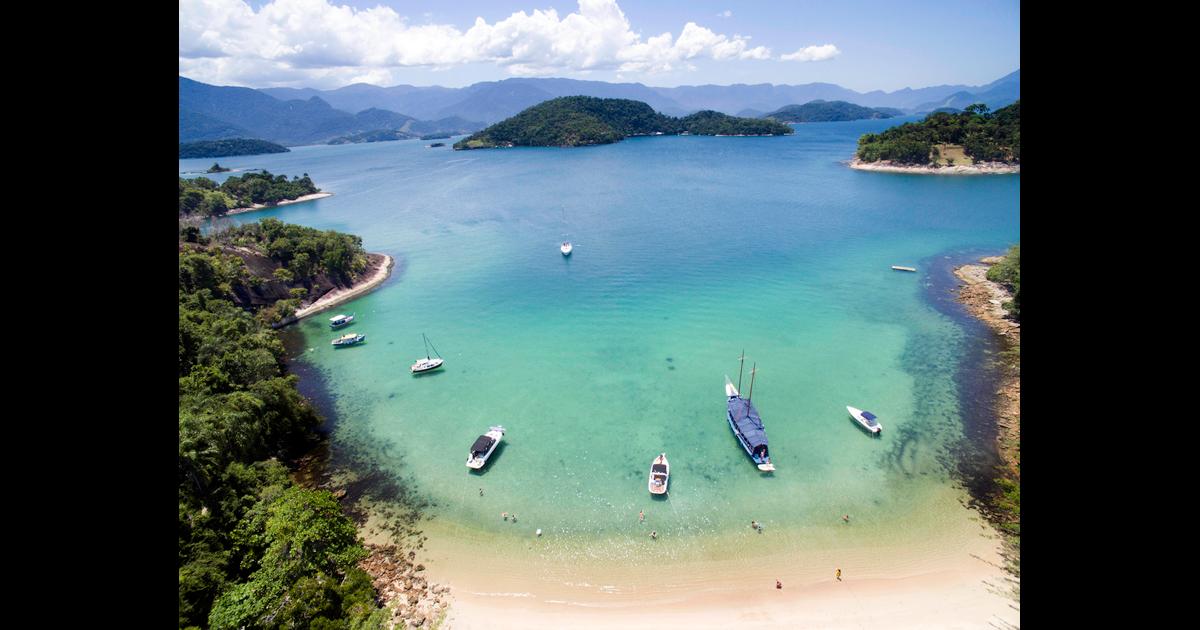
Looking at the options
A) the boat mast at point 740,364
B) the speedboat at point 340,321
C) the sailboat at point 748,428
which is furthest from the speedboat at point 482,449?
the speedboat at point 340,321

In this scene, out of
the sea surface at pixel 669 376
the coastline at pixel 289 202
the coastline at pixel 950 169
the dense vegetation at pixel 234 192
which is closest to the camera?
the sea surface at pixel 669 376

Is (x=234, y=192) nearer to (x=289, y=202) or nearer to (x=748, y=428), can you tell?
(x=289, y=202)

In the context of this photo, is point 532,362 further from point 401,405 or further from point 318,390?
point 318,390

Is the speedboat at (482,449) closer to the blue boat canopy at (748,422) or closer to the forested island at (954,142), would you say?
the blue boat canopy at (748,422)
